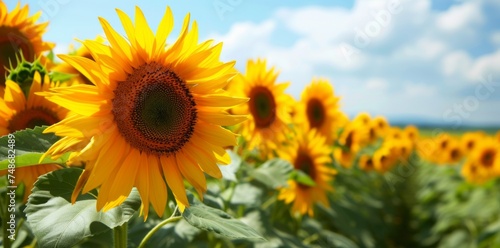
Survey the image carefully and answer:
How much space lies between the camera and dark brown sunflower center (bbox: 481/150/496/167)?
7086 mm

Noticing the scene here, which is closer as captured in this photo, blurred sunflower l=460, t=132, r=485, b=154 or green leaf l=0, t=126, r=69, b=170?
green leaf l=0, t=126, r=69, b=170

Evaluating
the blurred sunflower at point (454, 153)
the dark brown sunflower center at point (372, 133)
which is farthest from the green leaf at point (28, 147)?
the blurred sunflower at point (454, 153)

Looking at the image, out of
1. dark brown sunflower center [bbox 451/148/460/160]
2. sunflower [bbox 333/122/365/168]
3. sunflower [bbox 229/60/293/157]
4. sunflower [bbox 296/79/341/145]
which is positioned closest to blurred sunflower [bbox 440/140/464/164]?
dark brown sunflower center [bbox 451/148/460/160]

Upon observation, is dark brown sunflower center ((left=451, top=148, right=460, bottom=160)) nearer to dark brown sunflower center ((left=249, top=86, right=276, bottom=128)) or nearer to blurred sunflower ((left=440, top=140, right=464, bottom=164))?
blurred sunflower ((left=440, top=140, right=464, bottom=164))

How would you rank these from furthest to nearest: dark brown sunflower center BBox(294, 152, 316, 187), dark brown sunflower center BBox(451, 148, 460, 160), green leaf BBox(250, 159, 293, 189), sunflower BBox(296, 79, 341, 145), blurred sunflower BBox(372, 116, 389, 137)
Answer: dark brown sunflower center BBox(451, 148, 460, 160)
blurred sunflower BBox(372, 116, 389, 137)
sunflower BBox(296, 79, 341, 145)
dark brown sunflower center BBox(294, 152, 316, 187)
green leaf BBox(250, 159, 293, 189)

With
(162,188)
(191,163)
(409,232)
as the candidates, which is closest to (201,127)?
(191,163)

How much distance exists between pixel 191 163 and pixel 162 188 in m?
0.12

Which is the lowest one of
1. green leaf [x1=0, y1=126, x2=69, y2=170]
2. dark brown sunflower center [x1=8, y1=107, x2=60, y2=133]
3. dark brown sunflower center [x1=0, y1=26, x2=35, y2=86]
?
green leaf [x1=0, y1=126, x2=69, y2=170]

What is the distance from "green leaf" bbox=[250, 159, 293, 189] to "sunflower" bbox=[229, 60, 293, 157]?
0.42m

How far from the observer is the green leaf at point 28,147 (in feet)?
4.63

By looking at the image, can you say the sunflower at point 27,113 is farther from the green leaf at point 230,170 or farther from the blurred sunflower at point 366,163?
the blurred sunflower at point 366,163

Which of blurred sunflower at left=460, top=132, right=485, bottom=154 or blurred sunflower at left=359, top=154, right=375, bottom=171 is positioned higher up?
blurred sunflower at left=460, top=132, right=485, bottom=154

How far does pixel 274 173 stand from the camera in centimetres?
266

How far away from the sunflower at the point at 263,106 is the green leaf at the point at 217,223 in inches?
60.5
